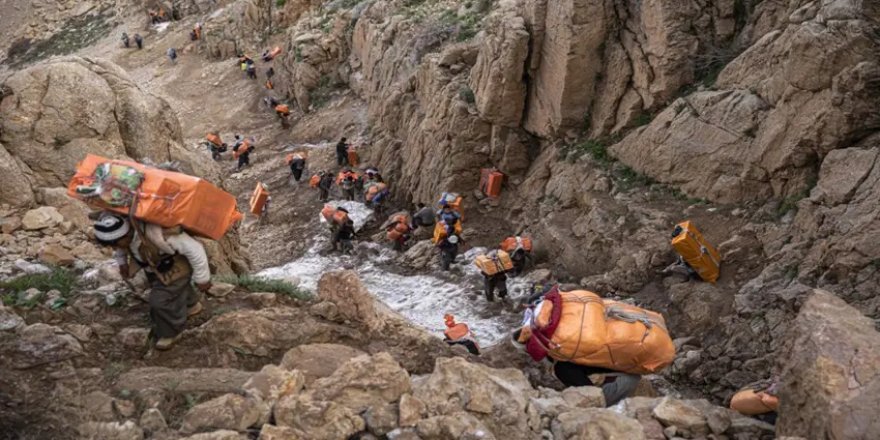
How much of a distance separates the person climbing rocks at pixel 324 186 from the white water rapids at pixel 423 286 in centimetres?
269

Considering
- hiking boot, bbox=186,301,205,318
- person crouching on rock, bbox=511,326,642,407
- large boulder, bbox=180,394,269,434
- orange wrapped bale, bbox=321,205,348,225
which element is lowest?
orange wrapped bale, bbox=321,205,348,225

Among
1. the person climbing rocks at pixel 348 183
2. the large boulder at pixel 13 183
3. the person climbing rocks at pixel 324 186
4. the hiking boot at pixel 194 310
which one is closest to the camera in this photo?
the hiking boot at pixel 194 310

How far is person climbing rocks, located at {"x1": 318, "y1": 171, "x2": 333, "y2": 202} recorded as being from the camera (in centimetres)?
2006

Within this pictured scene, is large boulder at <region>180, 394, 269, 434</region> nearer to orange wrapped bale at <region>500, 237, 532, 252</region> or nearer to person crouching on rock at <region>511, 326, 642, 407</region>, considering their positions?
person crouching on rock at <region>511, 326, 642, 407</region>

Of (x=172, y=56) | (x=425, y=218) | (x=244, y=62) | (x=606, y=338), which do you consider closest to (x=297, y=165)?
(x=425, y=218)

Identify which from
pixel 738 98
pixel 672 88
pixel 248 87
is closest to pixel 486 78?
pixel 672 88

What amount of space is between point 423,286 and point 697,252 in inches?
230

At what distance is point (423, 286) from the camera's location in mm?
13680

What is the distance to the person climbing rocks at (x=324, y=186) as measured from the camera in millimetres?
20062

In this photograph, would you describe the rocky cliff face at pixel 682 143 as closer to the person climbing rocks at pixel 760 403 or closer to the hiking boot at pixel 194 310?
the person climbing rocks at pixel 760 403

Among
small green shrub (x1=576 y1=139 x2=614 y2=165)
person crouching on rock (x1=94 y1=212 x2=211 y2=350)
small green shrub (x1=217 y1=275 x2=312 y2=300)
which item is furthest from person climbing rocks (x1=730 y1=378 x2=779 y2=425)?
small green shrub (x1=576 y1=139 x2=614 y2=165)

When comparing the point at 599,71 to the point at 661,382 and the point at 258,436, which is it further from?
the point at 258,436

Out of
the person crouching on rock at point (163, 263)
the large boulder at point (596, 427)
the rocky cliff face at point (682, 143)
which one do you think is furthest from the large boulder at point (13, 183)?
the rocky cliff face at point (682, 143)

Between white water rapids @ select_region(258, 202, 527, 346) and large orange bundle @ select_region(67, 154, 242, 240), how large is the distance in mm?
5538
